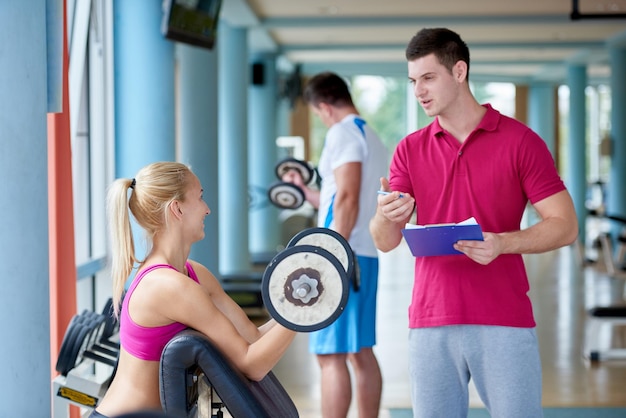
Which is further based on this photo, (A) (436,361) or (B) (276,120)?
(B) (276,120)

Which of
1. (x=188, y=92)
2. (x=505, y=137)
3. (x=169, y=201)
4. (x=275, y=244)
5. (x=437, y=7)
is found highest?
(x=437, y=7)

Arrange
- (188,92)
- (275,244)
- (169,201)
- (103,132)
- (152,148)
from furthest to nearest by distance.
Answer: (275,244) < (188,92) < (103,132) < (152,148) < (169,201)

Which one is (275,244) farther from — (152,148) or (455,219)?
(455,219)

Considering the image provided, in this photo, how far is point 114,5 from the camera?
4.97m

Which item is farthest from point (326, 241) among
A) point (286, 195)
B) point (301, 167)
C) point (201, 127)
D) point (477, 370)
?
point (201, 127)

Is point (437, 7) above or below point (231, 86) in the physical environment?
above

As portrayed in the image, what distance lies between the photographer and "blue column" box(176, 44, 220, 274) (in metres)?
6.52

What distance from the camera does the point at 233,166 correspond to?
9.76m

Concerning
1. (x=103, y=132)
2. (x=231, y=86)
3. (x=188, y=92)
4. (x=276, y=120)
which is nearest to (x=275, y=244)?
(x=276, y=120)

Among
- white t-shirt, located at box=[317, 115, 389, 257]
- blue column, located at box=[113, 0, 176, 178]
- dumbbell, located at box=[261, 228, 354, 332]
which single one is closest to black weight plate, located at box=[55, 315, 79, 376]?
white t-shirt, located at box=[317, 115, 389, 257]

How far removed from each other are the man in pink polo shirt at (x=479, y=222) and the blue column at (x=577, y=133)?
1285 cm

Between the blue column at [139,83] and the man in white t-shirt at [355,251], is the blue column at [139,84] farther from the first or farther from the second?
the man in white t-shirt at [355,251]

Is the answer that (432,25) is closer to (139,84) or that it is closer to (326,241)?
(139,84)

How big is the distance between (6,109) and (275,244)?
10362mm
